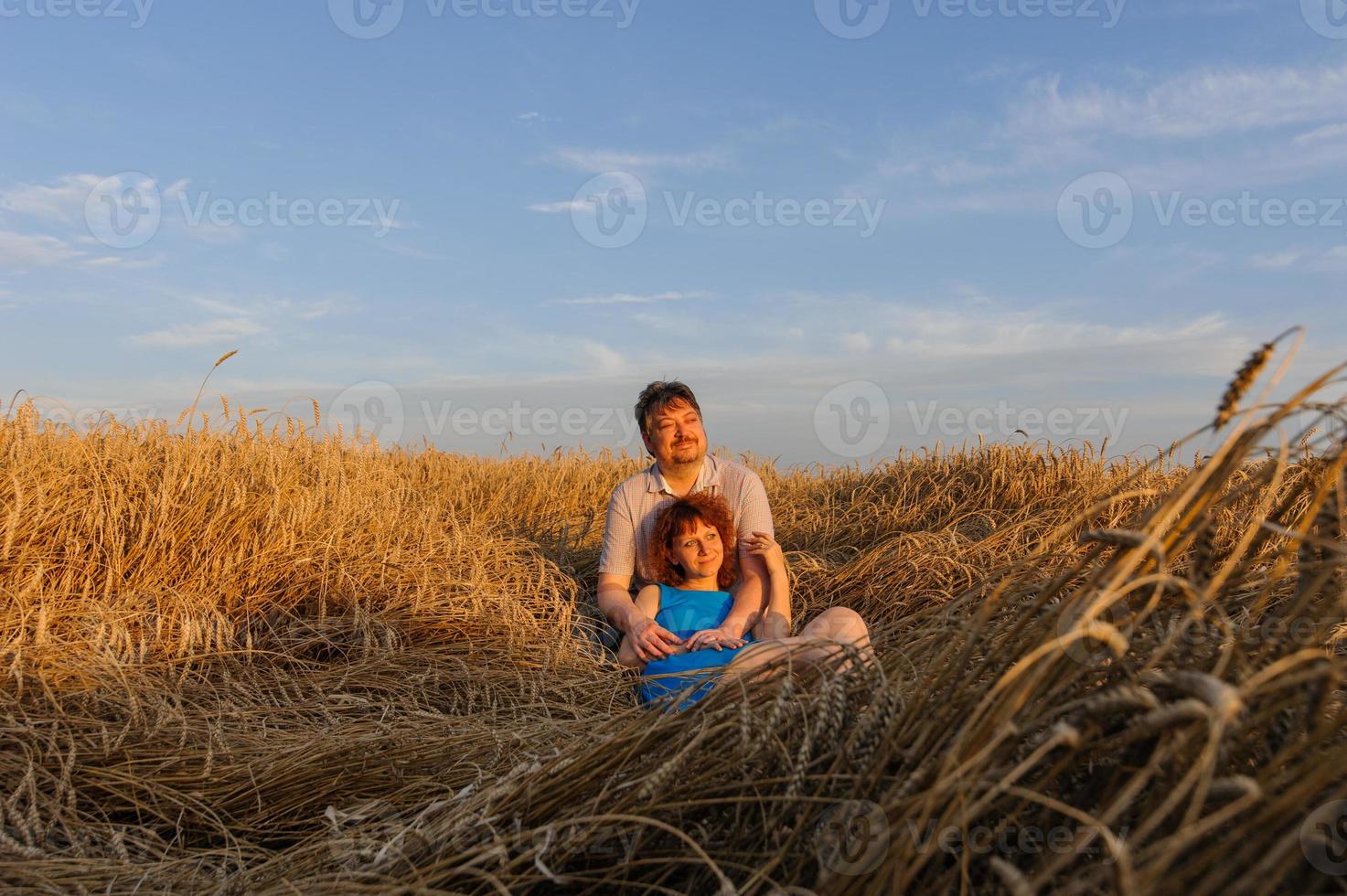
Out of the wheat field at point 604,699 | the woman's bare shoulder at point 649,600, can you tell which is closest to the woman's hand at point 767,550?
the woman's bare shoulder at point 649,600

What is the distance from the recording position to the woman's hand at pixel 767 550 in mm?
3881

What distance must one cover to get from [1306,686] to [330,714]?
107 inches

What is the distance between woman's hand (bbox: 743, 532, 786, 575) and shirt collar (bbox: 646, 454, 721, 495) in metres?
0.31

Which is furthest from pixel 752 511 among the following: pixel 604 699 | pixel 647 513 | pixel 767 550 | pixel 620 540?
pixel 604 699

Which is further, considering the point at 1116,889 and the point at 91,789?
the point at 91,789

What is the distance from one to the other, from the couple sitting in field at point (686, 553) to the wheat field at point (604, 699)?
12.2 inches

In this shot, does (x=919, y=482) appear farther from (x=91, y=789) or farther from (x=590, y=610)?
(x=91, y=789)

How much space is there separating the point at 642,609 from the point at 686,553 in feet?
0.93

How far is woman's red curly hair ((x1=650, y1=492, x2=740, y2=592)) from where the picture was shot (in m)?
3.88

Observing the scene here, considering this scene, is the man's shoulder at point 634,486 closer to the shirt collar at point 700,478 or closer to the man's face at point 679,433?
the shirt collar at point 700,478

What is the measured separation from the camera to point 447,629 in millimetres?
3914

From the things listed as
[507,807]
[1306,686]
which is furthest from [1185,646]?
[507,807]

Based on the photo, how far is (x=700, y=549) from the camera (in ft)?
12.8

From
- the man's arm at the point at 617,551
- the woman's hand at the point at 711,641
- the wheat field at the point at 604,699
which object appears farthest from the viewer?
the man's arm at the point at 617,551
